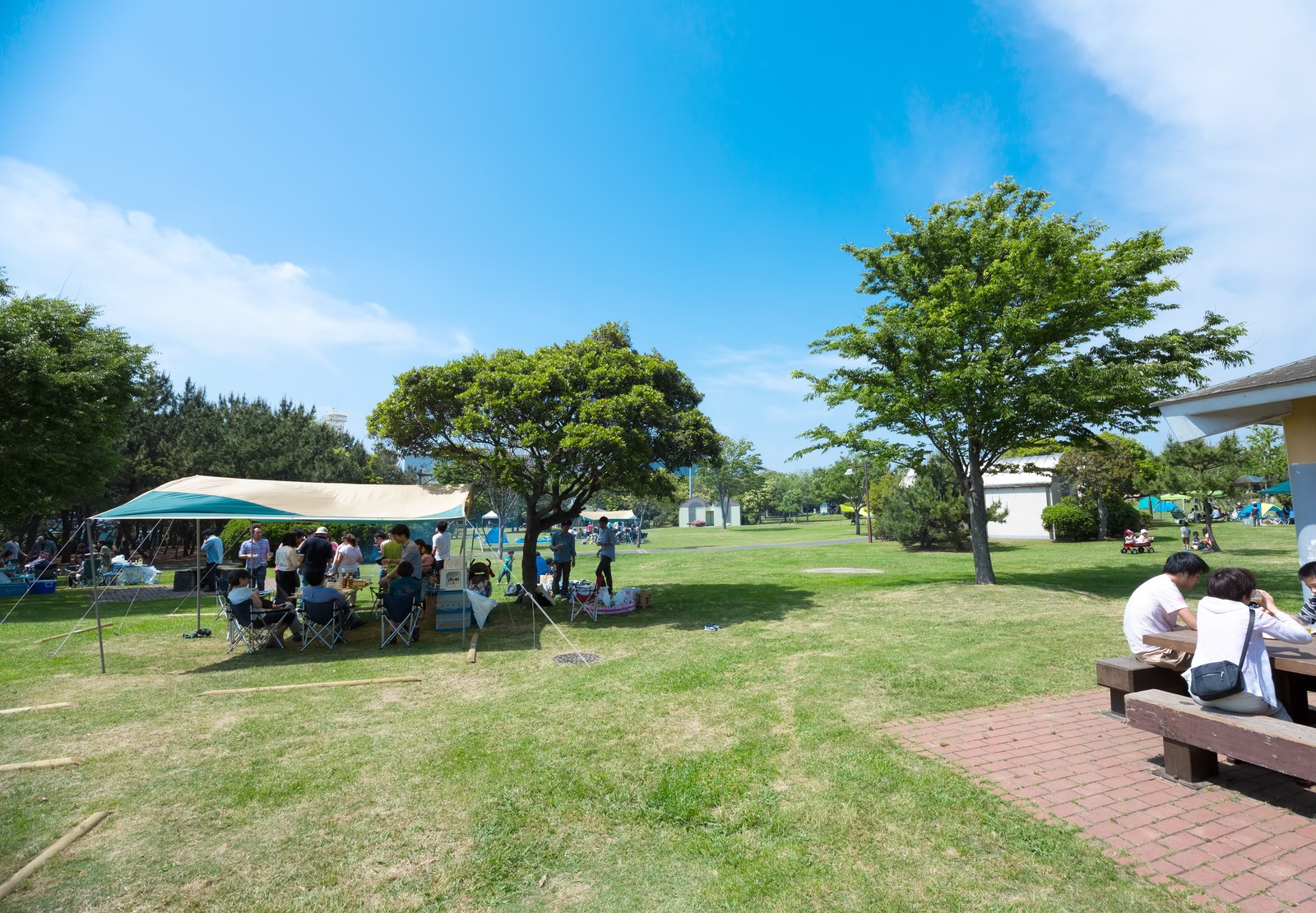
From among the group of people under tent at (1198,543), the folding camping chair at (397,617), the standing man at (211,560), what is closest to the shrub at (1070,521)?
the group of people under tent at (1198,543)

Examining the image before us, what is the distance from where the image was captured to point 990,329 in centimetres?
1317

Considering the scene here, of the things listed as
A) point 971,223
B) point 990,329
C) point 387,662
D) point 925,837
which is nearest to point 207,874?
point 925,837

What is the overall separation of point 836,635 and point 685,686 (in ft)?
10.6

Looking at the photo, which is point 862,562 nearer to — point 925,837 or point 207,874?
point 925,837

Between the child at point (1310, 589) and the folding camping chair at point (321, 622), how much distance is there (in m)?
11.2

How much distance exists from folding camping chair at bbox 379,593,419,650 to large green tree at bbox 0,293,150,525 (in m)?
11.4

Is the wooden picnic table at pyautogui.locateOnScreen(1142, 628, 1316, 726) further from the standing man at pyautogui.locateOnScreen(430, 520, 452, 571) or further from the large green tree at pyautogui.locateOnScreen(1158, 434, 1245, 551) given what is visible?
the large green tree at pyautogui.locateOnScreen(1158, 434, 1245, 551)

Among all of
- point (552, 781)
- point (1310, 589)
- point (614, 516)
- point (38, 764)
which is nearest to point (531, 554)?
point (38, 764)

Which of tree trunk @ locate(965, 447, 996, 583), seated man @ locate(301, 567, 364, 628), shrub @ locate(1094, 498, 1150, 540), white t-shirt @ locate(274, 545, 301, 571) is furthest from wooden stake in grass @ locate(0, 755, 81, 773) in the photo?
shrub @ locate(1094, 498, 1150, 540)

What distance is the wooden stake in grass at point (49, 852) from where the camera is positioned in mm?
3252

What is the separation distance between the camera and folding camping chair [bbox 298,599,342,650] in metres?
9.32

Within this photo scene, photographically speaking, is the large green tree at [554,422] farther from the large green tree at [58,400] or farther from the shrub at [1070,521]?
the shrub at [1070,521]

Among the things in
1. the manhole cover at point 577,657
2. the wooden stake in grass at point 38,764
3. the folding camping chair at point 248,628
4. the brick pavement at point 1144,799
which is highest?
the folding camping chair at point 248,628

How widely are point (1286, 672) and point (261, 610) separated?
11.3 meters
